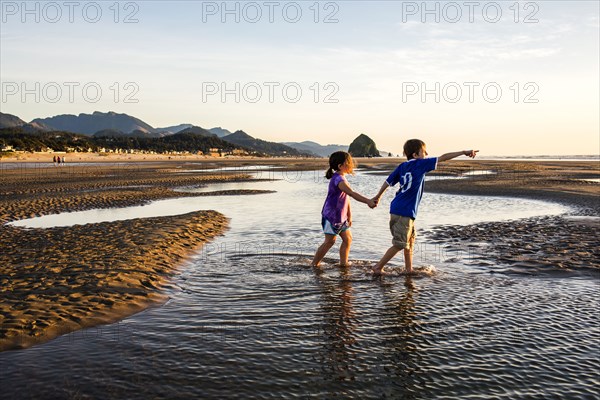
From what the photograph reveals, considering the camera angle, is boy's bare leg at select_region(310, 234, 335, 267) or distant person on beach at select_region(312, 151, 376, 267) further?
boy's bare leg at select_region(310, 234, 335, 267)

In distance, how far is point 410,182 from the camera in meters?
8.26

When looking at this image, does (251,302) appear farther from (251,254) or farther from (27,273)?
(27,273)

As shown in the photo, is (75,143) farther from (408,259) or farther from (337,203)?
(408,259)

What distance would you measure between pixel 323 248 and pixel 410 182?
227cm

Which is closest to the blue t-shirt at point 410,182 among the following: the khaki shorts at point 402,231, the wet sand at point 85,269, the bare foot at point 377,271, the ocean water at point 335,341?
the khaki shorts at point 402,231

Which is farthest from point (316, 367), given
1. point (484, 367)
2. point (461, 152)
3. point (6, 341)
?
point (461, 152)

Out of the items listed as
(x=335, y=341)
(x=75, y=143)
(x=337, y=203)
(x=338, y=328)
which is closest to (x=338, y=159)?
(x=337, y=203)

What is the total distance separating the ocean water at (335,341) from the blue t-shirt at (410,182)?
4.34ft

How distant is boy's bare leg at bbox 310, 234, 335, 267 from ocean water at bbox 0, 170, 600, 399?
25 cm

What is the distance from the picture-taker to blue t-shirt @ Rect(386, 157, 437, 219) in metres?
8.16

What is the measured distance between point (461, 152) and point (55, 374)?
676cm

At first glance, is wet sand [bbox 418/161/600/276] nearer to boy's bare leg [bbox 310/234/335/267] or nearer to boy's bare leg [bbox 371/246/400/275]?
boy's bare leg [bbox 371/246/400/275]

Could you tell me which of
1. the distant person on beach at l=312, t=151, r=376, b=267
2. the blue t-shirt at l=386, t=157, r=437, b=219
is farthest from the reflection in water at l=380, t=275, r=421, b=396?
the distant person on beach at l=312, t=151, r=376, b=267

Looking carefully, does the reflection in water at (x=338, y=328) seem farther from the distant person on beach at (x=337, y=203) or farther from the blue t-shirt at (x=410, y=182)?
the blue t-shirt at (x=410, y=182)
